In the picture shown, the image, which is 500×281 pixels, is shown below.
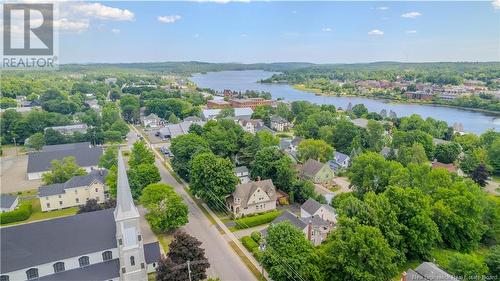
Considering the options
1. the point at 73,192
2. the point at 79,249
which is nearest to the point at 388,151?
the point at 73,192

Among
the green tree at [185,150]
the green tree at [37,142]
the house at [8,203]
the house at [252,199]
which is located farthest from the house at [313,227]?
the green tree at [37,142]

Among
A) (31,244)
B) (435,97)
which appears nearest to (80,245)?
(31,244)

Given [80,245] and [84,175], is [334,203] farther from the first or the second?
[84,175]

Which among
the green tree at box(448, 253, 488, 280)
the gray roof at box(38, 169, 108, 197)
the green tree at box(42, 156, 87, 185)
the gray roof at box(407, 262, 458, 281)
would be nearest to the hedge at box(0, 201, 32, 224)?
the gray roof at box(38, 169, 108, 197)

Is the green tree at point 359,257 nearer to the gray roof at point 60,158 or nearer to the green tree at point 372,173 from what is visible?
the green tree at point 372,173

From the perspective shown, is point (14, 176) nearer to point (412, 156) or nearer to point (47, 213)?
point (47, 213)
